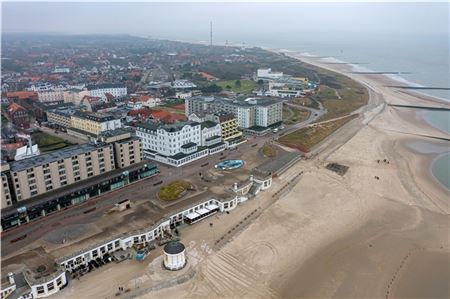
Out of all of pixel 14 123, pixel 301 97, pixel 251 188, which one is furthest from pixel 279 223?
pixel 301 97

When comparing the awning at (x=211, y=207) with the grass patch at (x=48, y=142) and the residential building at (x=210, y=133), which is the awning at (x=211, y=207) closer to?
the residential building at (x=210, y=133)

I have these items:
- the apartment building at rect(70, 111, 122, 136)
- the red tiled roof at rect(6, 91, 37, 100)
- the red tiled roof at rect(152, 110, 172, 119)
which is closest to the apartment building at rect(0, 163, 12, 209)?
the apartment building at rect(70, 111, 122, 136)

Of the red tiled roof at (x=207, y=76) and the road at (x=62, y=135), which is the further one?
the red tiled roof at (x=207, y=76)

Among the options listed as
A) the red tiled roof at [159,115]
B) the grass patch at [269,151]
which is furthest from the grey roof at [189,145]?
the red tiled roof at [159,115]

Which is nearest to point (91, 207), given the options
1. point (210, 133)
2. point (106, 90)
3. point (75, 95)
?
point (210, 133)

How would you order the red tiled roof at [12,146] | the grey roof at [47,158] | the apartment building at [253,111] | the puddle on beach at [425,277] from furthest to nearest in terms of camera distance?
the apartment building at [253,111] < the red tiled roof at [12,146] < the grey roof at [47,158] < the puddle on beach at [425,277]

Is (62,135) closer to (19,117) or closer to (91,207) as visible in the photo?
(19,117)
